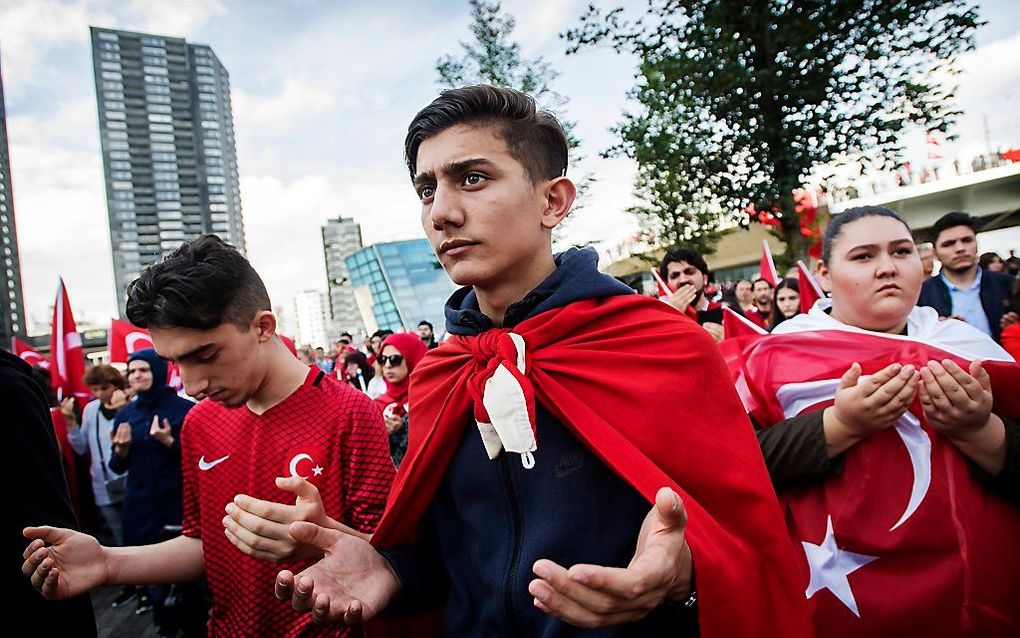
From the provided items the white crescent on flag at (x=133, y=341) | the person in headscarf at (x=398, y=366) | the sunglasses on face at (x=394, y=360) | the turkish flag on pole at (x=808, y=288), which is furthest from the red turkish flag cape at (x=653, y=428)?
the white crescent on flag at (x=133, y=341)

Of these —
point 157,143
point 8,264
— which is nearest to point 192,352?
point 8,264

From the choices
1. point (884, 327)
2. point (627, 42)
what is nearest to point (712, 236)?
point (627, 42)

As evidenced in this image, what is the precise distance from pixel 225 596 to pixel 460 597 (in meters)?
1.19

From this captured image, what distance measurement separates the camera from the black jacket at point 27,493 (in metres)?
1.75

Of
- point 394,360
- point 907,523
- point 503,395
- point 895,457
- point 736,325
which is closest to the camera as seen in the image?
point 503,395

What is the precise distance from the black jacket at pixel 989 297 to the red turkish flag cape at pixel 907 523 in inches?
141

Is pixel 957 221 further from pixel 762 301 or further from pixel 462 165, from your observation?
pixel 462 165

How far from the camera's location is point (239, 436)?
2.42m

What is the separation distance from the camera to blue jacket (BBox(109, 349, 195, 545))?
16.3 feet

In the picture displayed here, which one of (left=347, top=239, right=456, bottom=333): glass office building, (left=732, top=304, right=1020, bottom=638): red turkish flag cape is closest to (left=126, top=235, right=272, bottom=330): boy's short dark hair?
(left=732, top=304, right=1020, bottom=638): red turkish flag cape

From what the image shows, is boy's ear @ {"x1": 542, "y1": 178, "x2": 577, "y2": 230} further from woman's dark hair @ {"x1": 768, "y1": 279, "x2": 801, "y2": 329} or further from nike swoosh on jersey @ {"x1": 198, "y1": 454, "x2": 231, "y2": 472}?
woman's dark hair @ {"x1": 768, "y1": 279, "x2": 801, "y2": 329}

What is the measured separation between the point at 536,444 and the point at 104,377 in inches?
271

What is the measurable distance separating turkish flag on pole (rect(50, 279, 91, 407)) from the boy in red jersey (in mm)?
6857

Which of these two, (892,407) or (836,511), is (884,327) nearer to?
(892,407)
